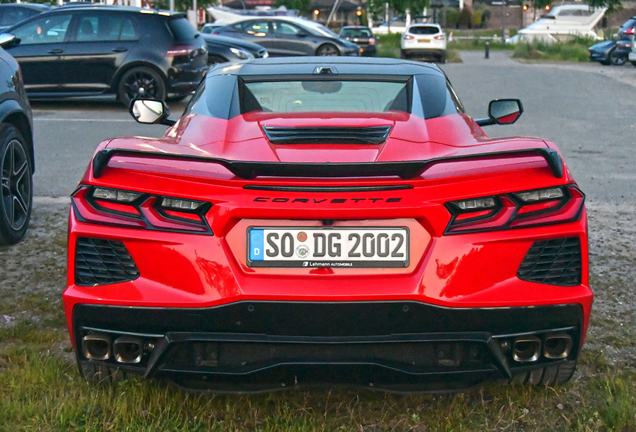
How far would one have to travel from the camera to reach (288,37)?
2559 cm

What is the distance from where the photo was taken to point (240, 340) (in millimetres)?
2787

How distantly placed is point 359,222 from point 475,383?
2.50 feet

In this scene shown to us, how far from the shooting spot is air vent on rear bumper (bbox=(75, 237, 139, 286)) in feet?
9.55

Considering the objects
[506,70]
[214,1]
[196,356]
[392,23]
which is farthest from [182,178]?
[214,1]

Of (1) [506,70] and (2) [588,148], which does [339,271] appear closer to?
(2) [588,148]

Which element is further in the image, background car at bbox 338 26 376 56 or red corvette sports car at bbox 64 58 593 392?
background car at bbox 338 26 376 56

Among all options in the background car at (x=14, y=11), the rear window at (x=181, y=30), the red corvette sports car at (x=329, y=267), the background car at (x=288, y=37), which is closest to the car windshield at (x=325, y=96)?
the red corvette sports car at (x=329, y=267)

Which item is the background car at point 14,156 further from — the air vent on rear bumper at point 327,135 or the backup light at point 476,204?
the backup light at point 476,204

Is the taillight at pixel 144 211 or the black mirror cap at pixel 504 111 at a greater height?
the taillight at pixel 144 211

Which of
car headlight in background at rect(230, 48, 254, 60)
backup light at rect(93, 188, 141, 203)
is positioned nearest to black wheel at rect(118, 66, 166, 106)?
car headlight in background at rect(230, 48, 254, 60)

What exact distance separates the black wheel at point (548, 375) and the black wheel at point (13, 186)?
142 inches

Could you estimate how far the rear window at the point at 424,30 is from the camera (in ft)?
117

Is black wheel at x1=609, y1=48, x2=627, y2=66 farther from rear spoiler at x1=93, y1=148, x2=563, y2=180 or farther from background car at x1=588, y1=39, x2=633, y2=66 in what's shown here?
rear spoiler at x1=93, y1=148, x2=563, y2=180

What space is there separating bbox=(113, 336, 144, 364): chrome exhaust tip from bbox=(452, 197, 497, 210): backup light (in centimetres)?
118
